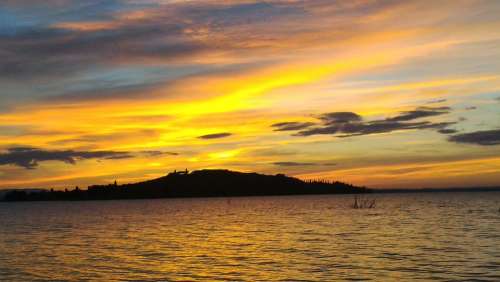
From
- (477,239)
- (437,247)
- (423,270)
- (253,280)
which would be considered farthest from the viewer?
(477,239)

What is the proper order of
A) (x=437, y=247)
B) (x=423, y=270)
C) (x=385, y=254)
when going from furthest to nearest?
(x=437, y=247), (x=385, y=254), (x=423, y=270)

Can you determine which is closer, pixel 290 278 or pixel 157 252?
pixel 290 278

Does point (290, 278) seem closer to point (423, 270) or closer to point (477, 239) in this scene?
point (423, 270)

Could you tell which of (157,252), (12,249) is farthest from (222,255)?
(12,249)

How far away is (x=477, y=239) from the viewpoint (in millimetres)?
66562

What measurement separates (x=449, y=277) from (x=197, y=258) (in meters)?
23.0

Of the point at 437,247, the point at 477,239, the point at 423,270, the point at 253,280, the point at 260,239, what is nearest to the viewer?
the point at 253,280

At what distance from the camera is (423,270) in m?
44.2

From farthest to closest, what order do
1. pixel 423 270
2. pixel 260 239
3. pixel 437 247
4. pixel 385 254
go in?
pixel 260 239, pixel 437 247, pixel 385 254, pixel 423 270

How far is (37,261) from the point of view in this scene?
55.2 m

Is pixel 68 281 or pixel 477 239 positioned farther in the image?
pixel 477 239

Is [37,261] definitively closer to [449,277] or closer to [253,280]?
[253,280]

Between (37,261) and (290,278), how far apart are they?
26.7m

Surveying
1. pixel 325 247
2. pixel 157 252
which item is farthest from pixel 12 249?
pixel 325 247
